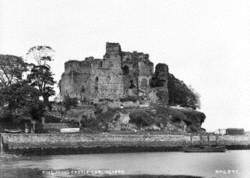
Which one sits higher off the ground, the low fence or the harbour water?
the low fence

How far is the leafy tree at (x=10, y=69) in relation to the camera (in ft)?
239

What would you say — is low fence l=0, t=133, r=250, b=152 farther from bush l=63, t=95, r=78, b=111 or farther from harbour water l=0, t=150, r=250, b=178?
bush l=63, t=95, r=78, b=111

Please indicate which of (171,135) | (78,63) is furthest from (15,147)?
(78,63)

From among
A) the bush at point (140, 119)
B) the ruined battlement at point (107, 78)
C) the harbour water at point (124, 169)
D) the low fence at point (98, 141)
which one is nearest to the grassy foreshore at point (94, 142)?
the low fence at point (98, 141)

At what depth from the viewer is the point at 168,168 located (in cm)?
4425

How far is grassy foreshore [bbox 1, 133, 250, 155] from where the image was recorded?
61.9 metres

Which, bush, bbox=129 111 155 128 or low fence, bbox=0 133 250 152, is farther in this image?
bush, bbox=129 111 155 128

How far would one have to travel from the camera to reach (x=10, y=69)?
73000mm

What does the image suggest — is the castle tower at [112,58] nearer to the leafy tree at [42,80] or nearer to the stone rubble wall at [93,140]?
the leafy tree at [42,80]

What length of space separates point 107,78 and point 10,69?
20.4 meters

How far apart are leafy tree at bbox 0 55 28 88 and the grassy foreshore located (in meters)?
12.3

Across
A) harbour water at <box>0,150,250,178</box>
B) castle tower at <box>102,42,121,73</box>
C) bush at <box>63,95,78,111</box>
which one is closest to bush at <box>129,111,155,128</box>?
bush at <box>63,95,78,111</box>

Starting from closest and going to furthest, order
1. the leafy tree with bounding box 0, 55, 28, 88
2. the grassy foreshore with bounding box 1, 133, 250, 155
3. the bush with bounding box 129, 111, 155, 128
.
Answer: the grassy foreshore with bounding box 1, 133, 250, 155
the leafy tree with bounding box 0, 55, 28, 88
the bush with bounding box 129, 111, 155, 128

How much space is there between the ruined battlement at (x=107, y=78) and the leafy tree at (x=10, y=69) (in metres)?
17.0
